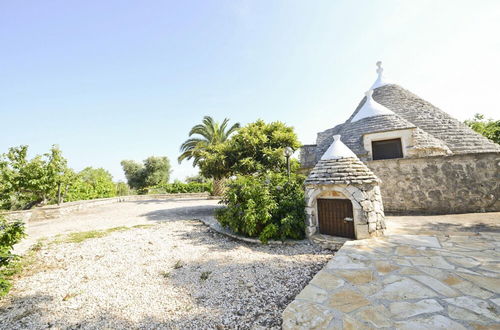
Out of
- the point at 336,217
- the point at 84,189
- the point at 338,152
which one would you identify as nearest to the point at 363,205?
the point at 336,217

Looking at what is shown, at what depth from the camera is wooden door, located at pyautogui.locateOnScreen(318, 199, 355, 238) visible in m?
5.60

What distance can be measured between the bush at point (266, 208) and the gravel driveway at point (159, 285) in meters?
0.53

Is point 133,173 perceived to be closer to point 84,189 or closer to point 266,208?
point 84,189

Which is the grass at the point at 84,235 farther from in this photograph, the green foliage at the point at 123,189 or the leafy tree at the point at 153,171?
the green foliage at the point at 123,189

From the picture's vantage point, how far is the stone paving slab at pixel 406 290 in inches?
89.9

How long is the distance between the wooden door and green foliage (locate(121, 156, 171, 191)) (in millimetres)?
29177

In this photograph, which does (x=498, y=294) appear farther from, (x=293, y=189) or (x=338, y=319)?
(x=293, y=189)

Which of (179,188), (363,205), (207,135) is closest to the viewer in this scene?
(363,205)

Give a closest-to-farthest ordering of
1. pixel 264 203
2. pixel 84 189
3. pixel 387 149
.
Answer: pixel 264 203 → pixel 387 149 → pixel 84 189

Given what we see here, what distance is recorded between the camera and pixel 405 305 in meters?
2.53

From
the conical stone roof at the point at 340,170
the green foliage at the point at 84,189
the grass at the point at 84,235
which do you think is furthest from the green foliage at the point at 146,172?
the conical stone roof at the point at 340,170

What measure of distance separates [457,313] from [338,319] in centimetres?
144

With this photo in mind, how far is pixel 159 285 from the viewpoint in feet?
12.5

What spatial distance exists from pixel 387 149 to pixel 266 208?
7.22 metres
